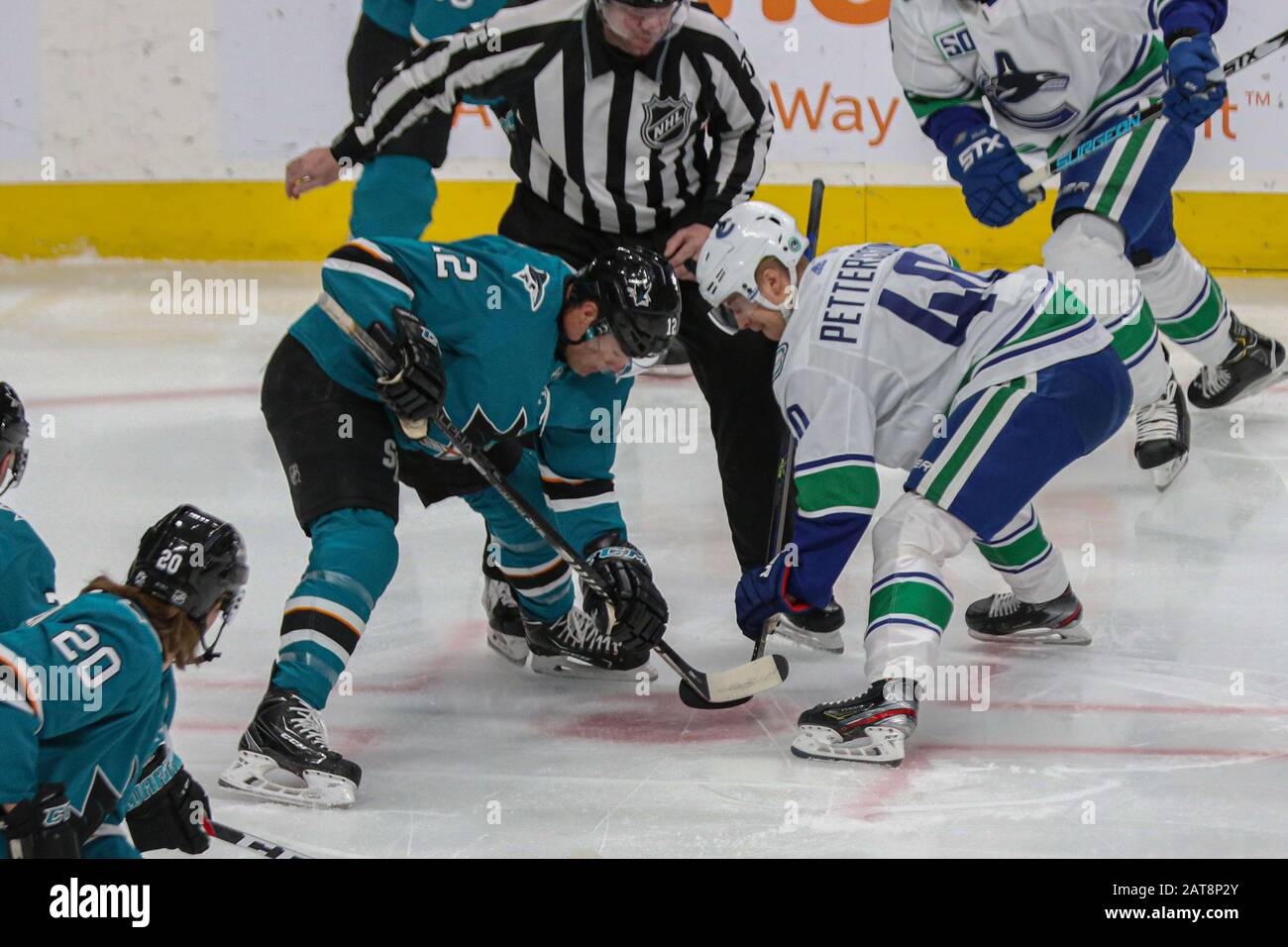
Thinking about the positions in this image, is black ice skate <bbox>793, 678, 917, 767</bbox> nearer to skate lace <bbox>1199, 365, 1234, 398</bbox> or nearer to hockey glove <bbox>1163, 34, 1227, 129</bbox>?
hockey glove <bbox>1163, 34, 1227, 129</bbox>

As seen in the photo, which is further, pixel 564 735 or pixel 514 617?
pixel 514 617

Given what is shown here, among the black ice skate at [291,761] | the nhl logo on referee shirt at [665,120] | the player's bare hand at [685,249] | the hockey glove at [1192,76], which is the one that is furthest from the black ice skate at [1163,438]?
the black ice skate at [291,761]

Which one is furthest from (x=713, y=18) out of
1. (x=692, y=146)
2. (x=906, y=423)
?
(x=906, y=423)

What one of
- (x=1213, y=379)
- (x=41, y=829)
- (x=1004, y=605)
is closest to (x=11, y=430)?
(x=41, y=829)

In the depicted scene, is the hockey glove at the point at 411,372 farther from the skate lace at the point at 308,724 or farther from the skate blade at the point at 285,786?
the skate blade at the point at 285,786

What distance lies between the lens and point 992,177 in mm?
4500

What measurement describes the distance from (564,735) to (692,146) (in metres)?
1.45

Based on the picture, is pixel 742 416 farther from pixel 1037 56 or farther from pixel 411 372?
pixel 1037 56

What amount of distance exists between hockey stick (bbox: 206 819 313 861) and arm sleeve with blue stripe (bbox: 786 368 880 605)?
1.02 meters

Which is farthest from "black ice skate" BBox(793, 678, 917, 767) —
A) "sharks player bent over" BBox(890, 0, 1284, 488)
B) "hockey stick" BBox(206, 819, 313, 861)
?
"sharks player bent over" BBox(890, 0, 1284, 488)

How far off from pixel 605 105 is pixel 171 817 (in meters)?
2.07

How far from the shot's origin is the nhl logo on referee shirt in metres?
4.04

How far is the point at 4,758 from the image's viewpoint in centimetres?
208
